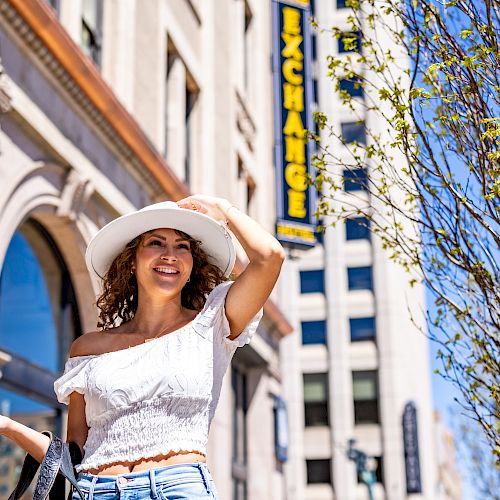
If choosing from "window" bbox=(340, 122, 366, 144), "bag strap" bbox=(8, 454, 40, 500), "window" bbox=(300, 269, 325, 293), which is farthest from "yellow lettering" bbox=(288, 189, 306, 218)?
"window" bbox=(340, 122, 366, 144)

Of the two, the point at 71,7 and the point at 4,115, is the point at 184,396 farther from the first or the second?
the point at 71,7

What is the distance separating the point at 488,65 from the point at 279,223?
17.6 m

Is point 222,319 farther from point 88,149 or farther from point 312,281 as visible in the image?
point 312,281

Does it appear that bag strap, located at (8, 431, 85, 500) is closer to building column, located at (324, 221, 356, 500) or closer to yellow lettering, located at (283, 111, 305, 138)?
yellow lettering, located at (283, 111, 305, 138)

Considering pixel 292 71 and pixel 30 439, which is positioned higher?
pixel 292 71

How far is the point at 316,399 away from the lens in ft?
162

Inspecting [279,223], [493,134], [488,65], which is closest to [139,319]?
[493,134]

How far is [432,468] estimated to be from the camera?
5100 centimetres

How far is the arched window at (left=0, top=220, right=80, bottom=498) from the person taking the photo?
34.9 feet

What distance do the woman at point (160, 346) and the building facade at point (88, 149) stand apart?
20.7 feet

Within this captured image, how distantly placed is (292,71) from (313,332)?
28613 mm

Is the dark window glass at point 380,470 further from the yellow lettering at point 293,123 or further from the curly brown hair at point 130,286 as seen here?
the curly brown hair at point 130,286

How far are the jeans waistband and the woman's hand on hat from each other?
1014 millimetres

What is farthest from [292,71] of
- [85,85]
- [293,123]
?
[85,85]
